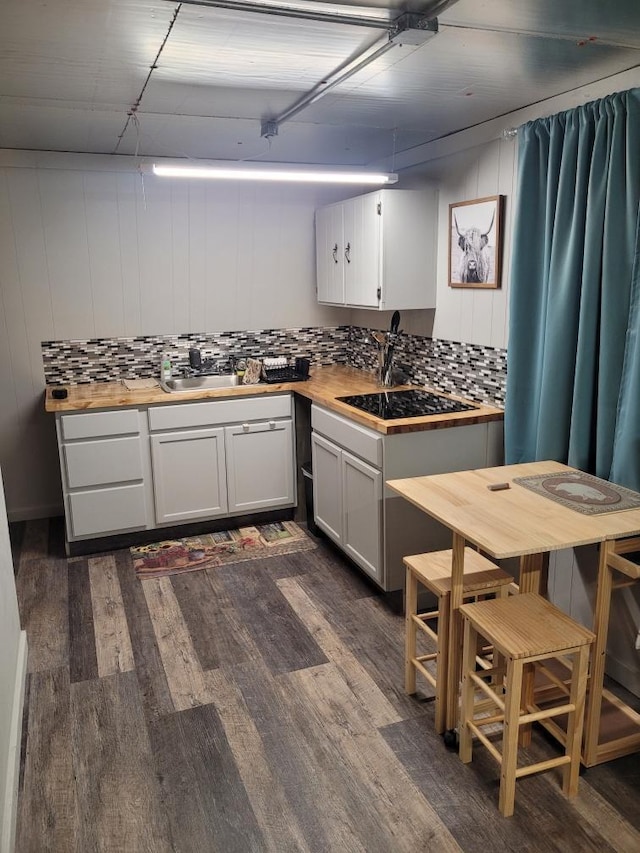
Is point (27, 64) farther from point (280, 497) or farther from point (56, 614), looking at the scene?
point (280, 497)

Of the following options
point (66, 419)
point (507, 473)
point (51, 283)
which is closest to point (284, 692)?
point (507, 473)

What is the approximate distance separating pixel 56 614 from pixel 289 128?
2765 millimetres

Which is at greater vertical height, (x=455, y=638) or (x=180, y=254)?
(x=180, y=254)

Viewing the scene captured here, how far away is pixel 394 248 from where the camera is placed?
152 inches

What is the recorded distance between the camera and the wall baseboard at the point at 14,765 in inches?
73.9

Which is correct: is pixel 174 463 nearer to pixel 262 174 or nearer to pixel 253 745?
pixel 262 174

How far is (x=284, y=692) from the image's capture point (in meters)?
2.70

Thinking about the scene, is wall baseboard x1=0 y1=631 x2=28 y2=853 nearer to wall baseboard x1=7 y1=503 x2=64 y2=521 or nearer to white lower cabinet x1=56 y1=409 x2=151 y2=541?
white lower cabinet x1=56 y1=409 x2=151 y2=541

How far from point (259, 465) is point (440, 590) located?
2168 mm

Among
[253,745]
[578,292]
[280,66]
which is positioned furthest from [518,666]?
[280,66]

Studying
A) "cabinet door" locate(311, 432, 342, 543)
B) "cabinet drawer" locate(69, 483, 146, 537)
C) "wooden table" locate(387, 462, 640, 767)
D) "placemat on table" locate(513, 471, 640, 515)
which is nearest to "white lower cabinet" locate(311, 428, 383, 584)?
"cabinet door" locate(311, 432, 342, 543)

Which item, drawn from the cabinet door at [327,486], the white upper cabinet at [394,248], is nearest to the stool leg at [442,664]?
the cabinet door at [327,486]

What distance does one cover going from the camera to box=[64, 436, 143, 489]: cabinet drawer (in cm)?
392

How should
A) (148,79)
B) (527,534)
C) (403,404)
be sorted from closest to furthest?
(527,534) < (148,79) < (403,404)
